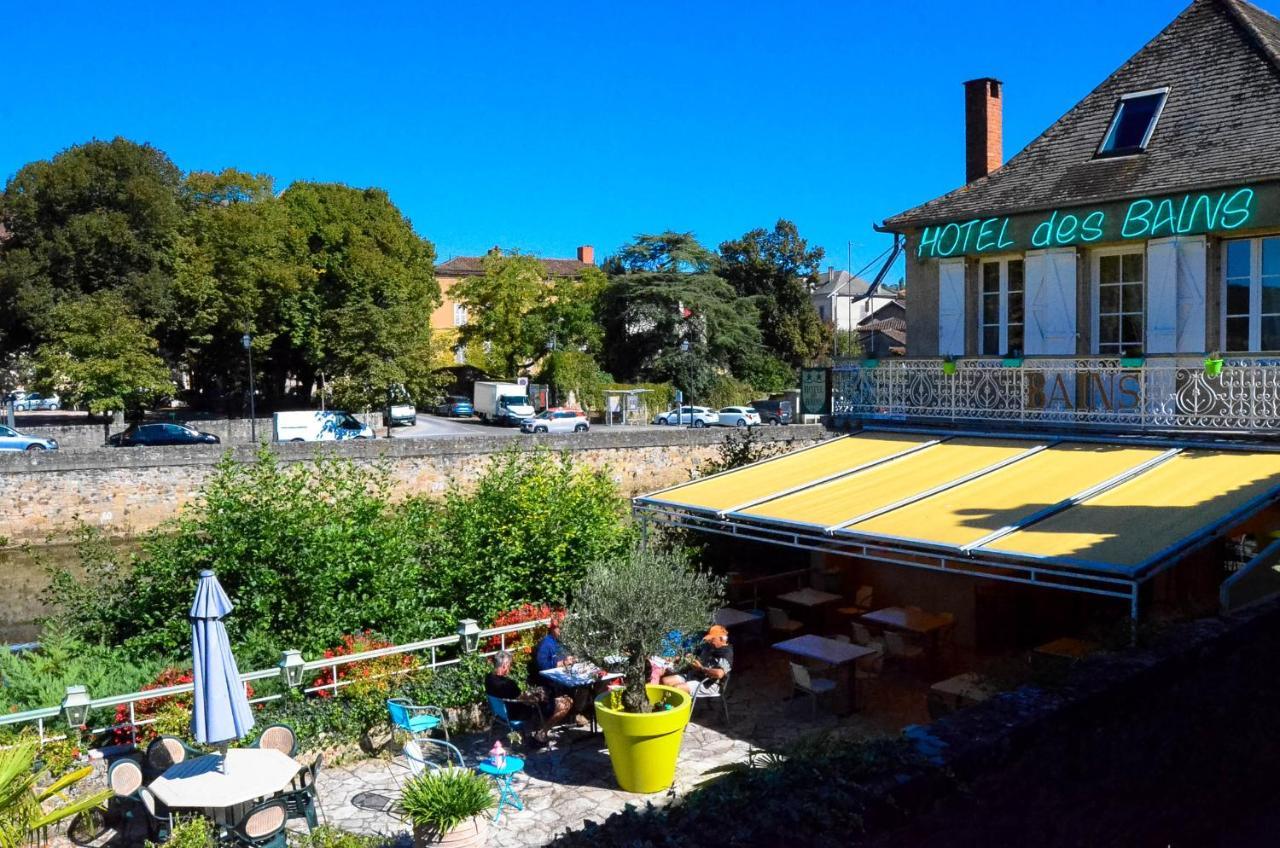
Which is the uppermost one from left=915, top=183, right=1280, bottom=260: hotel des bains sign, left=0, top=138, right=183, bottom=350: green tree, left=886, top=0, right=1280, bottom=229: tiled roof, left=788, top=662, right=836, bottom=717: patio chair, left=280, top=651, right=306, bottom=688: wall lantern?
left=0, top=138, right=183, bottom=350: green tree

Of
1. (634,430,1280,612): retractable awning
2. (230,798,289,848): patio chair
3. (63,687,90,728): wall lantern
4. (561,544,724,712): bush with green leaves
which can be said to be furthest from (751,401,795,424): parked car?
(230,798,289,848): patio chair

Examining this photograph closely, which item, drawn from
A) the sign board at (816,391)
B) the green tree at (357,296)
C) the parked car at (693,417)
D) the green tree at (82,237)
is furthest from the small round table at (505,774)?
the parked car at (693,417)

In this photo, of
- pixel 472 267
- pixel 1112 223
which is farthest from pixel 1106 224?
pixel 472 267

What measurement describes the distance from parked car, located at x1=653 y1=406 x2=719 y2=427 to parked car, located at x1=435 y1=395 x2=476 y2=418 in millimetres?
10548

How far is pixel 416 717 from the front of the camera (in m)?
8.68

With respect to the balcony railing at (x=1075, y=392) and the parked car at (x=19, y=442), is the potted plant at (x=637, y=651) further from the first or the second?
the parked car at (x=19, y=442)

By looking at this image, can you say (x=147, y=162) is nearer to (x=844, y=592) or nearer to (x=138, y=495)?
(x=138, y=495)

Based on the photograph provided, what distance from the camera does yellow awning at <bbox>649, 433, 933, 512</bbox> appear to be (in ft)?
37.3

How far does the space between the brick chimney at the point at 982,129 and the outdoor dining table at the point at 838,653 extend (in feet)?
30.4

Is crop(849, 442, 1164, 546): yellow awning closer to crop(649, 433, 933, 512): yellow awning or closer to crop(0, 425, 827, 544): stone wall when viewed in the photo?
crop(649, 433, 933, 512): yellow awning

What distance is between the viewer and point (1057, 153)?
13.8 metres

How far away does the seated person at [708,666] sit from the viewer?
346 inches

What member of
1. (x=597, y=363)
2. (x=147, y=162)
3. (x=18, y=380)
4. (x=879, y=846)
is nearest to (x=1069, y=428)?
(x=879, y=846)

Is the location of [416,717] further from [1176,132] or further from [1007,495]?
[1176,132]
